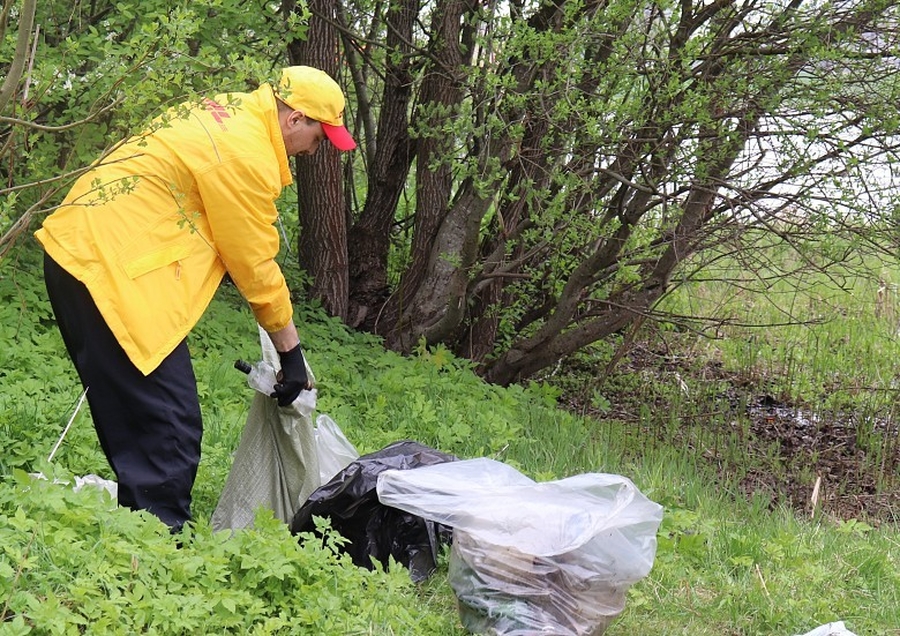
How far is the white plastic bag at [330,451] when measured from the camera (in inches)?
165

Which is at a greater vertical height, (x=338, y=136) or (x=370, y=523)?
(x=338, y=136)

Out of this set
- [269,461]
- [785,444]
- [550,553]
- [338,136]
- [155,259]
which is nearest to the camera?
[550,553]

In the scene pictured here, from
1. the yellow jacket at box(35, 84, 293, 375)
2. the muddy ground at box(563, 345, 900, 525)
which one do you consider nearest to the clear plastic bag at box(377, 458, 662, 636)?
the yellow jacket at box(35, 84, 293, 375)

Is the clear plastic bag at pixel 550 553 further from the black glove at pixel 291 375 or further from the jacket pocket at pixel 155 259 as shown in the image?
the jacket pocket at pixel 155 259

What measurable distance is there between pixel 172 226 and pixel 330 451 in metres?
1.25

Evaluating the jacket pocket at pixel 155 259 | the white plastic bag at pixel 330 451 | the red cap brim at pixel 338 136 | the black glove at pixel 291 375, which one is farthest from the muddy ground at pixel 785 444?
the jacket pocket at pixel 155 259

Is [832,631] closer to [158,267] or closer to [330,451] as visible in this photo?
[330,451]

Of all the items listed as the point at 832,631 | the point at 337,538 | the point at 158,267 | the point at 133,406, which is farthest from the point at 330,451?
the point at 832,631

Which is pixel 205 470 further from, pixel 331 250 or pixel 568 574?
pixel 331 250

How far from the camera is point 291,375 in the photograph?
382cm

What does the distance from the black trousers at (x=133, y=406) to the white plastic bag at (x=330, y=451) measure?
747mm

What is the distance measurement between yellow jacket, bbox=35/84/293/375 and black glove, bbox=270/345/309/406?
0.82ft

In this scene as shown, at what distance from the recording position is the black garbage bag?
379 cm

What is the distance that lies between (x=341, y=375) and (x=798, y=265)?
3.06 metres
